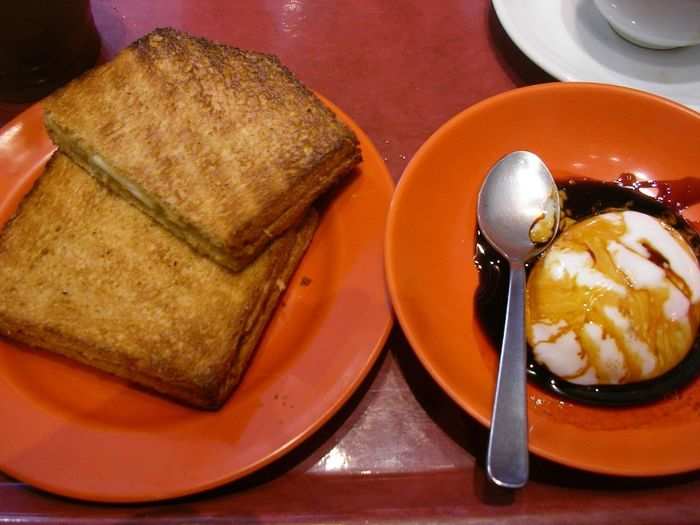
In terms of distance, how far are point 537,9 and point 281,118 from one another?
819 mm

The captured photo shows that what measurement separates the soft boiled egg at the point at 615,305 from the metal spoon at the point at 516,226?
0.20 ft

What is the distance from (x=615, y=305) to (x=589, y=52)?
78cm

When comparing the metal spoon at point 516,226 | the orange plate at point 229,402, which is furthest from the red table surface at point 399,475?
the metal spoon at point 516,226

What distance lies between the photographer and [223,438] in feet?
3.44

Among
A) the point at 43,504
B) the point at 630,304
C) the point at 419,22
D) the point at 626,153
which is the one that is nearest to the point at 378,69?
the point at 419,22

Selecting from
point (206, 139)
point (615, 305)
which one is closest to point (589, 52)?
point (615, 305)

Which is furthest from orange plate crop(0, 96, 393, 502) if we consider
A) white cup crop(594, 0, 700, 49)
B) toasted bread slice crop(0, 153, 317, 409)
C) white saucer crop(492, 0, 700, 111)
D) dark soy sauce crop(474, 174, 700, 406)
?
white cup crop(594, 0, 700, 49)

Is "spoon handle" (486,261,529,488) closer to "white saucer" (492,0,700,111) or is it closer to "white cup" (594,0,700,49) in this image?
"white saucer" (492,0,700,111)

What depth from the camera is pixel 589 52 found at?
157 centimetres

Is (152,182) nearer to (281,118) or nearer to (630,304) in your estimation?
(281,118)

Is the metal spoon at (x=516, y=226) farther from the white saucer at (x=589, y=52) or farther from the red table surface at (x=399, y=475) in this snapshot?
the white saucer at (x=589, y=52)

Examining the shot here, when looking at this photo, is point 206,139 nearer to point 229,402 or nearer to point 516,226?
point 229,402

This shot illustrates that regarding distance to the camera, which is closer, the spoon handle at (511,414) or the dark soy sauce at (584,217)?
the spoon handle at (511,414)

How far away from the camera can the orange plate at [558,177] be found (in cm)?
101
